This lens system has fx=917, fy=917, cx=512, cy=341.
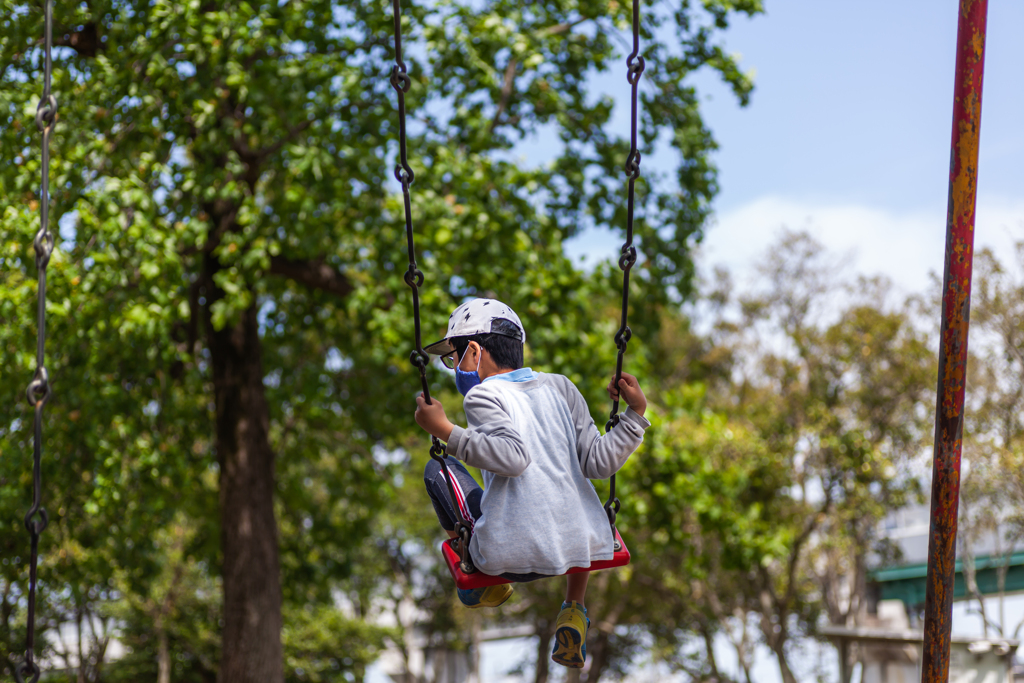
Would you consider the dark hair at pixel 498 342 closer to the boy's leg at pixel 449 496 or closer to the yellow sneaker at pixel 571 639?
the boy's leg at pixel 449 496

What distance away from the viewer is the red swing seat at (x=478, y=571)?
2844mm

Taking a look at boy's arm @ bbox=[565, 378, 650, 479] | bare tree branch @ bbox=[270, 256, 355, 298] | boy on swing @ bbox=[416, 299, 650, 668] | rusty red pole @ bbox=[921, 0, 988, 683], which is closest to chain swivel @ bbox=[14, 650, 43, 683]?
boy on swing @ bbox=[416, 299, 650, 668]

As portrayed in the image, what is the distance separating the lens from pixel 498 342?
3021 mm

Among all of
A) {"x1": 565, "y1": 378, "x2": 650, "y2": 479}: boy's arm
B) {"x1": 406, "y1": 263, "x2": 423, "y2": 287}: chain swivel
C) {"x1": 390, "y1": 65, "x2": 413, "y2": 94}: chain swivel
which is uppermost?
{"x1": 390, "y1": 65, "x2": 413, "y2": 94}: chain swivel

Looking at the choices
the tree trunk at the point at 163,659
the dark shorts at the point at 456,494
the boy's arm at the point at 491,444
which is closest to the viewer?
the boy's arm at the point at 491,444

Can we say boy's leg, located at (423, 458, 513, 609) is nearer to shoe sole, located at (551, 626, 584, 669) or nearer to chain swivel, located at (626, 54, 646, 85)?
shoe sole, located at (551, 626, 584, 669)

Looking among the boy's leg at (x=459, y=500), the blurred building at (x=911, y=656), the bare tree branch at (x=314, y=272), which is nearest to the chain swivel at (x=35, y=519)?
the boy's leg at (x=459, y=500)

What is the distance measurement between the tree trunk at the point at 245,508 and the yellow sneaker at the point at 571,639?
6081mm

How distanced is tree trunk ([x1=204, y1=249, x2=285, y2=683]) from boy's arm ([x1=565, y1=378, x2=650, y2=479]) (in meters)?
6.32

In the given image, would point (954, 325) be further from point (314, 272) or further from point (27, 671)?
point (314, 272)

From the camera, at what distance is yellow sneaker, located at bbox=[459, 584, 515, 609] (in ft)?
10.4

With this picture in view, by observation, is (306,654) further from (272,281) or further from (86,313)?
(86,313)

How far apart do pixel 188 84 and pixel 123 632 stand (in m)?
13.1

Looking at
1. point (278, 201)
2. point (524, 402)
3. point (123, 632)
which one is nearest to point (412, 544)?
point (123, 632)
